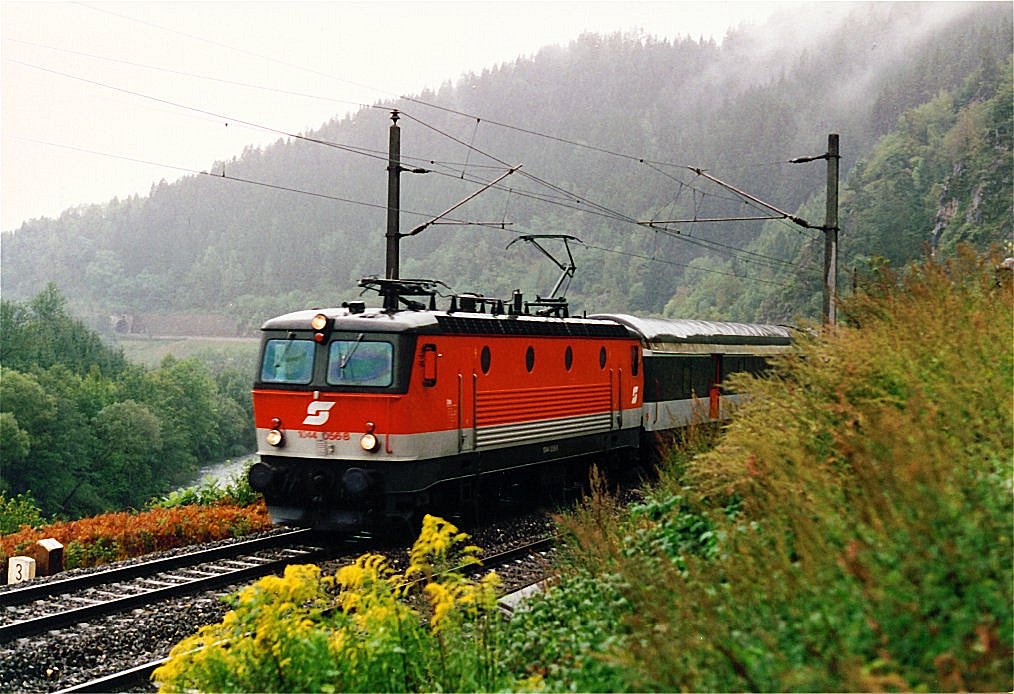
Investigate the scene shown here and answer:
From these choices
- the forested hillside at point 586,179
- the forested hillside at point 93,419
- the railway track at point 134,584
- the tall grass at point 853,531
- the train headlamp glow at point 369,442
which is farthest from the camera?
the forested hillside at point 586,179

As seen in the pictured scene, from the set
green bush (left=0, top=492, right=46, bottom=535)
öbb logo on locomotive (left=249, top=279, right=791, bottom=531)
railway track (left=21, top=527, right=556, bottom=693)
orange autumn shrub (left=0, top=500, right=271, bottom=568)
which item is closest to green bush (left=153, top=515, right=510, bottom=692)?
railway track (left=21, top=527, right=556, bottom=693)

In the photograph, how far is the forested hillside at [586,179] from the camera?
426ft

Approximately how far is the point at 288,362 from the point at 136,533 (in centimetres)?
351

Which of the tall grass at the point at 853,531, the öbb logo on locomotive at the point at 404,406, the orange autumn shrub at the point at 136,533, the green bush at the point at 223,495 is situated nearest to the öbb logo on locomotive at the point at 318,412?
the öbb logo on locomotive at the point at 404,406

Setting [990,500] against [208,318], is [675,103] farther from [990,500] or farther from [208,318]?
[990,500]

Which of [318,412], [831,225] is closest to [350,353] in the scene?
[318,412]

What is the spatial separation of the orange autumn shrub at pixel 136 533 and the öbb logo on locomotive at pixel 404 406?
6.50 ft

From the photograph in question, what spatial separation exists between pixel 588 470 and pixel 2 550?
965 centimetres

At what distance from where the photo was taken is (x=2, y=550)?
14.1 metres

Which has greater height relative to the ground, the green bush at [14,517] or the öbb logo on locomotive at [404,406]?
the öbb logo on locomotive at [404,406]

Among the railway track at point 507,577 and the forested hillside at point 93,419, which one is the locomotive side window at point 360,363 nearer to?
the railway track at point 507,577

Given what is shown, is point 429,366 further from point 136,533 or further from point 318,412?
point 136,533

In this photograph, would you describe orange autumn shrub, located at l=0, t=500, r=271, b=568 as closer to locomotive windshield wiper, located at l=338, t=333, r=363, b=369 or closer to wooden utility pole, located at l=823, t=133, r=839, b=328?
locomotive windshield wiper, located at l=338, t=333, r=363, b=369

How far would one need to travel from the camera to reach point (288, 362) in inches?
576
